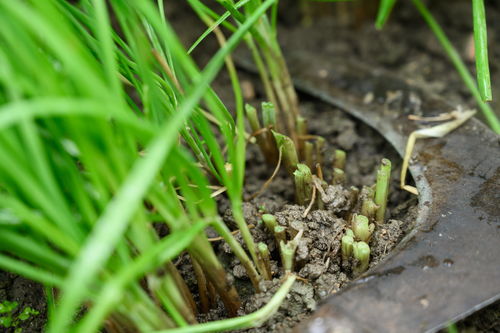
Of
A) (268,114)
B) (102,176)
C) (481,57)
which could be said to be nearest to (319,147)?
(268,114)

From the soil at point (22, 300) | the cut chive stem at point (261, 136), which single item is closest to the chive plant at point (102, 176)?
the soil at point (22, 300)

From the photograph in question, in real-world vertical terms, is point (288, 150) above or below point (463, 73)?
above

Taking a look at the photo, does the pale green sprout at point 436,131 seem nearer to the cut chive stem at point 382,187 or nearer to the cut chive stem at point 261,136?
the cut chive stem at point 382,187

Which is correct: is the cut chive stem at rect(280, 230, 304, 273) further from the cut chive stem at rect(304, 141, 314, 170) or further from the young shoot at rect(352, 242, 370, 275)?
the cut chive stem at rect(304, 141, 314, 170)

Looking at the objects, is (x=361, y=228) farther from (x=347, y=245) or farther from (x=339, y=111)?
(x=339, y=111)

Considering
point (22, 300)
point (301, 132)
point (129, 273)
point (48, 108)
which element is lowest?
point (301, 132)

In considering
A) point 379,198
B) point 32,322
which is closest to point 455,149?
point 379,198
